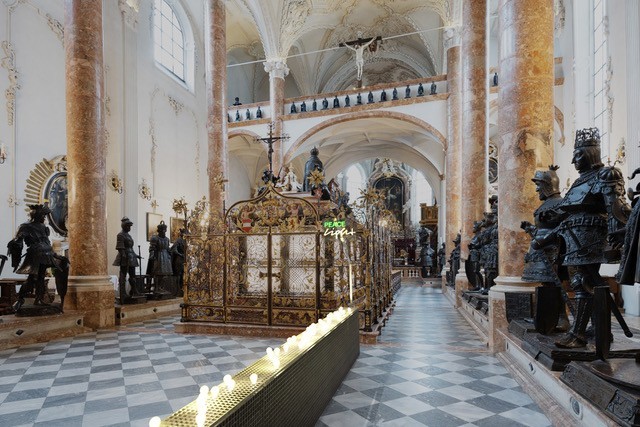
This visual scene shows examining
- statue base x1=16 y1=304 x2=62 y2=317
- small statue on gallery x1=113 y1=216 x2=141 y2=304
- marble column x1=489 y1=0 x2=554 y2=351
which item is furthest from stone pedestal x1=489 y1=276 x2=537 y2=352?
small statue on gallery x1=113 y1=216 x2=141 y2=304

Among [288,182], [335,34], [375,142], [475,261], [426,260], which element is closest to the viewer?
[475,261]

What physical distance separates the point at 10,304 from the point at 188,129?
10446 mm

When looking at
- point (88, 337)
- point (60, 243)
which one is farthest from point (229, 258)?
point (60, 243)

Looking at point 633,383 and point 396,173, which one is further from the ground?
point 396,173

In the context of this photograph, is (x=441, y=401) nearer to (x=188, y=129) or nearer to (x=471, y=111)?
(x=471, y=111)

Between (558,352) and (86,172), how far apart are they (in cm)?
797

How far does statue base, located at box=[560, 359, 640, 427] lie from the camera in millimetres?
2219

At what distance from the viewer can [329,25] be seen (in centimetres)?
2233

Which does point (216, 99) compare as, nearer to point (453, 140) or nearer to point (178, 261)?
point (178, 261)

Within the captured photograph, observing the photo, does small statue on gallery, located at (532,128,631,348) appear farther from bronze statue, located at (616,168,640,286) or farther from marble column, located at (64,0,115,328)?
marble column, located at (64,0,115,328)

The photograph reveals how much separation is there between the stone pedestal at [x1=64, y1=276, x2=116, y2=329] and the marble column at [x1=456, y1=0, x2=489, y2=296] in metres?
7.48

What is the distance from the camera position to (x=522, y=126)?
5.26m

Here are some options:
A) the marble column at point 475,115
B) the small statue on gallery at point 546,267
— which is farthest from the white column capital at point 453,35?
the small statue on gallery at point 546,267

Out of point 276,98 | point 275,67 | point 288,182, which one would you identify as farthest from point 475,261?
point 275,67
